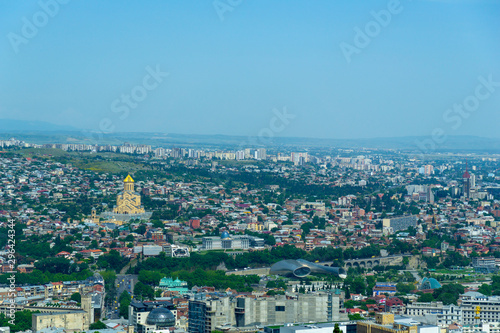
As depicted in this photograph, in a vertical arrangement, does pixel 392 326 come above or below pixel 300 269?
above

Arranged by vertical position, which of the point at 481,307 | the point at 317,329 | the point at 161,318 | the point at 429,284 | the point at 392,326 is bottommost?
the point at 429,284

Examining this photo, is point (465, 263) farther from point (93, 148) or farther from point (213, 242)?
point (93, 148)

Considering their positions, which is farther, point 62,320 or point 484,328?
point 62,320

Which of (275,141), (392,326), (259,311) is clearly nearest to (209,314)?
(259,311)

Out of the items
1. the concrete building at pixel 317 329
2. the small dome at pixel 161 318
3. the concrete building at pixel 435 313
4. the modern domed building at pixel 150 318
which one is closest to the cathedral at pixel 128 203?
the concrete building at pixel 435 313

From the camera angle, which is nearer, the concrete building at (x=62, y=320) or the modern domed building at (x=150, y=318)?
the modern domed building at (x=150, y=318)

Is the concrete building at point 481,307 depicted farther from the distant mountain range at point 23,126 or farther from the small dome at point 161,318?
the distant mountain range at point 23,126

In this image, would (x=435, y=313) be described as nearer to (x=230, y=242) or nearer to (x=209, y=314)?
(x=209, y=314)
